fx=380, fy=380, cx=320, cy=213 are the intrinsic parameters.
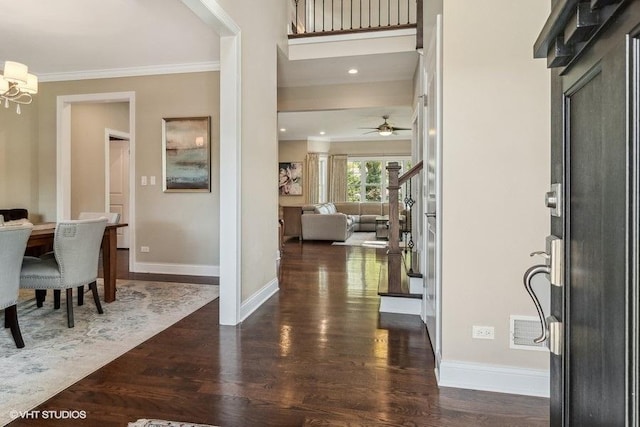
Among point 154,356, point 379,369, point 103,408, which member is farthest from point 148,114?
point 379,369

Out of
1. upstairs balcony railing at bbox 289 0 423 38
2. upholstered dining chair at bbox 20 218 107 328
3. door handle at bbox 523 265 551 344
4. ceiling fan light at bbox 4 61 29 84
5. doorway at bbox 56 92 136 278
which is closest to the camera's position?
door handle at bbox 523 265 551 344

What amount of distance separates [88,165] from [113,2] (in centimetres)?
384

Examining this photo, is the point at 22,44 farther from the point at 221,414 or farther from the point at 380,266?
the point at 380,266

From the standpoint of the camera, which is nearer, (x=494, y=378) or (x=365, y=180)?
(x=494, y=378)

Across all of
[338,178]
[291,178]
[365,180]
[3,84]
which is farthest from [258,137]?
[365,180]

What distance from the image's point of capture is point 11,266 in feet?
8.16

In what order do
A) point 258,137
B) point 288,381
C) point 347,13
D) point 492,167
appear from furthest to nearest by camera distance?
point 347,13, point 258,137, point 288,381, point 492,167

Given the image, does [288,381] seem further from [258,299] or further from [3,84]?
[3,84]

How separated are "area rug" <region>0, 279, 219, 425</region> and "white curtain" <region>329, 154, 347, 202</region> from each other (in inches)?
299

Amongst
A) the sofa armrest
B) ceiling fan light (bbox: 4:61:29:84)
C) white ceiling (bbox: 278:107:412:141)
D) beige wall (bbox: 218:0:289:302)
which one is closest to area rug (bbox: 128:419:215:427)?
beige wall (bbox: 218:0:289:302)

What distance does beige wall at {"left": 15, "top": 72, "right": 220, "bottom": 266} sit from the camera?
4.85 meters

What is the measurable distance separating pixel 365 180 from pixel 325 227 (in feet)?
13.3

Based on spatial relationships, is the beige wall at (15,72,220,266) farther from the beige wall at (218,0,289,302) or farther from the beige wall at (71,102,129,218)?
the beige wall at (218,0,289,302)

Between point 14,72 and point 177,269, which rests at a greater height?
point 14,72
